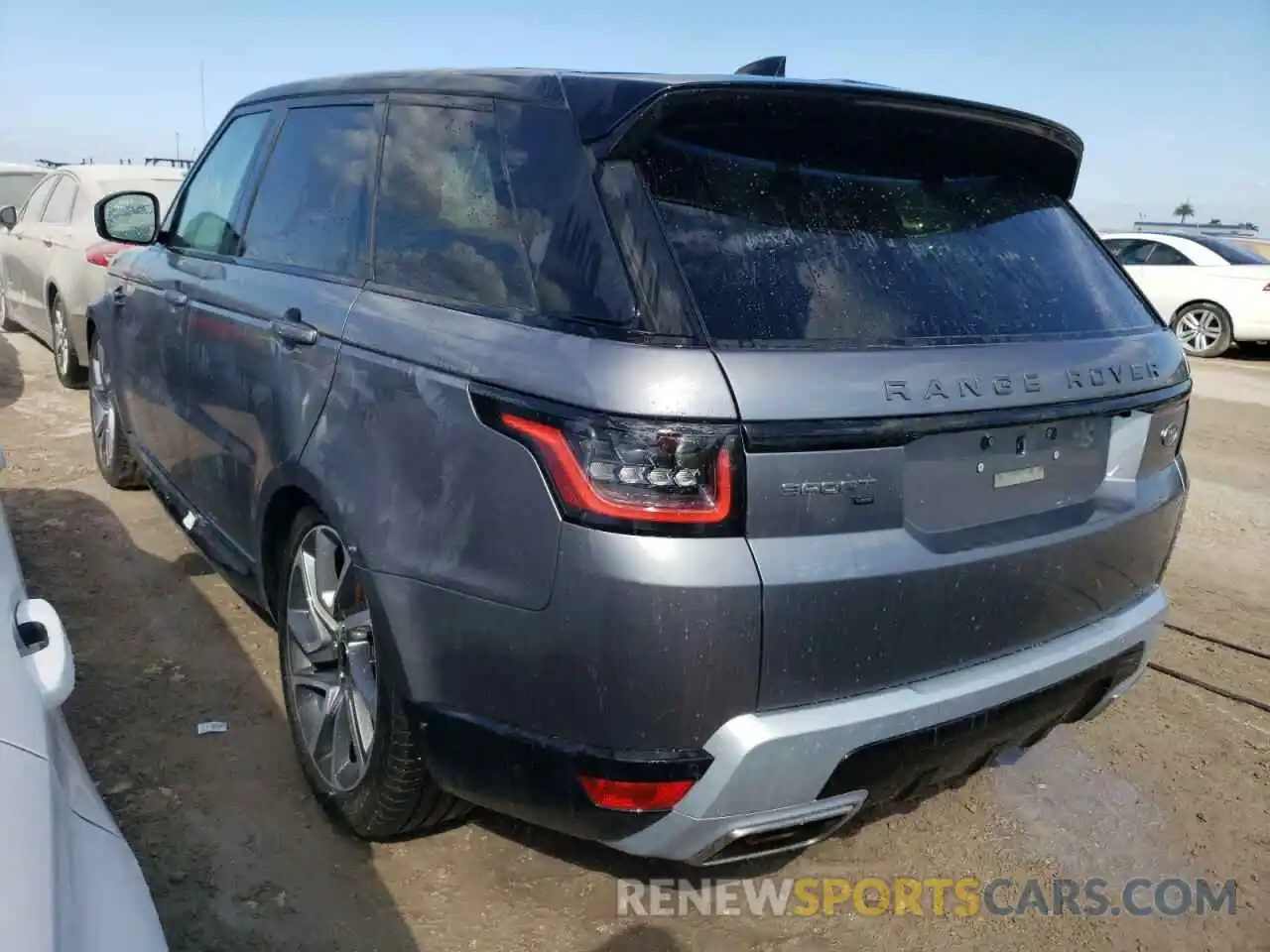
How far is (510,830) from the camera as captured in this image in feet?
9.21

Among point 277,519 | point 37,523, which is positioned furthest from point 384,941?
point 37,523

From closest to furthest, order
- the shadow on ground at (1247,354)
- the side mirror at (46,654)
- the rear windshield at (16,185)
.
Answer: the side mirror at (46,654) → the rear windshield at (16,185) → the shadow on ground at (1247,354)

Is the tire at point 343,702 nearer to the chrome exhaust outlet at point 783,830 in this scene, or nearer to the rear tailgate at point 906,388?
the chrome exhaust outlet at point 783,830

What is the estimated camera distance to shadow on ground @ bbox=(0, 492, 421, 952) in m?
2.45

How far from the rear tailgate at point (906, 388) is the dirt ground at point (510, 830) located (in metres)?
0.83

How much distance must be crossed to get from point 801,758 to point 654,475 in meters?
0.59

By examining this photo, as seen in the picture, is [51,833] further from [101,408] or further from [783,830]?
[101,408]

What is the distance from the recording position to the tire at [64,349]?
24.4 ft

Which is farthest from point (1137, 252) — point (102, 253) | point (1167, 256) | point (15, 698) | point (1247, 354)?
point (15, 698)

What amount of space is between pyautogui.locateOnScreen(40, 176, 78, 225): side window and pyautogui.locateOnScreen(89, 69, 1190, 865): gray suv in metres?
6.00

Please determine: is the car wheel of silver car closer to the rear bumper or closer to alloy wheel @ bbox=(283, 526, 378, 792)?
alloy wheel @ bbox=(283, 526, 378, 792)

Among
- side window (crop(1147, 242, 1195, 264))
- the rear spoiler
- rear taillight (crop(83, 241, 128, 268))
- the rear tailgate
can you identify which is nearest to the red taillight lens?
the rear tailgate

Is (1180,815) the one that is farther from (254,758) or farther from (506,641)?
(254,758)

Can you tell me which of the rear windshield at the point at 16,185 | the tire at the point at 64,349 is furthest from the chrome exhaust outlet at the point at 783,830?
the rear windshield at the point at 16,185
